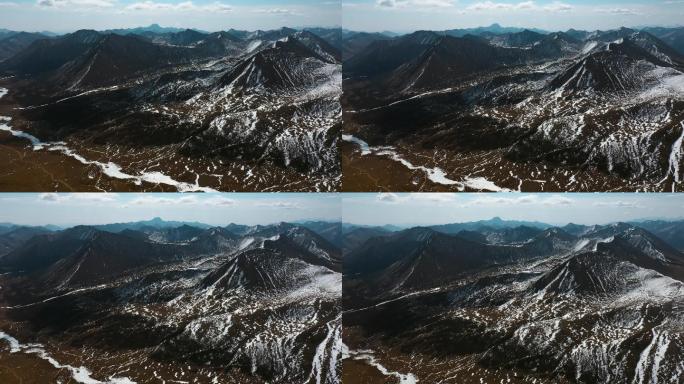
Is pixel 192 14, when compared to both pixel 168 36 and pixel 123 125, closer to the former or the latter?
pixel 168 36

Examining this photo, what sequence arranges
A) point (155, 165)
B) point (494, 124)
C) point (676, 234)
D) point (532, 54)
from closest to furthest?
1. point (676, 234)
2. point (155, 165)
3. point (494, 124)
4. point (532, 54)

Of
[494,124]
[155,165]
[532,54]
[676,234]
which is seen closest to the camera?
[676,234]

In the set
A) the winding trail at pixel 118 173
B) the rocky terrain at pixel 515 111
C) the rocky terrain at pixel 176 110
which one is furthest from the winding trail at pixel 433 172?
the winding trail at pixel 118 173

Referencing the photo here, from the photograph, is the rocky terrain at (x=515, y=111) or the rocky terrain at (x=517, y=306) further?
the rocky terrain at (x=515, y=111)

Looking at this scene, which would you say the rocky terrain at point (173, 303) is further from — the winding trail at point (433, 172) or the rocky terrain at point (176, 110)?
the winding trail at point (433, 172)

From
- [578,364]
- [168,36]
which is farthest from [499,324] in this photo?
[168,36]

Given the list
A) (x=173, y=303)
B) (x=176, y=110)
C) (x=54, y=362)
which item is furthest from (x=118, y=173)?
(x=54, y=362)

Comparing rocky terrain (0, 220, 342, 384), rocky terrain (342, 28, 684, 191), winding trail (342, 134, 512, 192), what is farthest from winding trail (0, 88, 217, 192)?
rocky terrain (342, 28, 684, 191)
